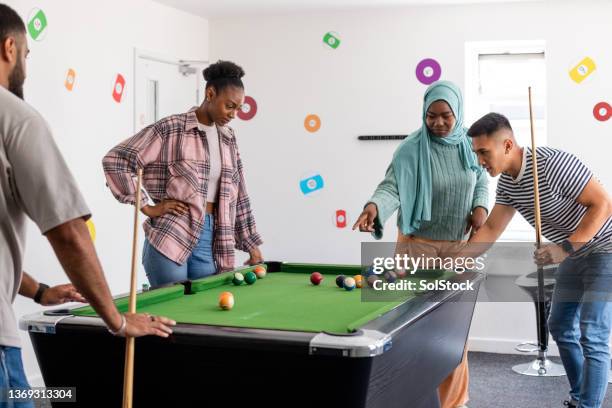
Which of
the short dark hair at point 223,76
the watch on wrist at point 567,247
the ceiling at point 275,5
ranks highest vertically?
the ceiling at point 275,5

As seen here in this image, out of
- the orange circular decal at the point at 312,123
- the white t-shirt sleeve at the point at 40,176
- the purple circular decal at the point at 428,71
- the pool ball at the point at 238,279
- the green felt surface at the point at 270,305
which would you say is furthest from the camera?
the orange circular decal at the point at 312,123

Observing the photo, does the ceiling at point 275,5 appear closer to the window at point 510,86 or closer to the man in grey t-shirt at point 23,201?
the window at point 510,86

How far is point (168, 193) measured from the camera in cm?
316

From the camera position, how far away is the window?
16.7 ft

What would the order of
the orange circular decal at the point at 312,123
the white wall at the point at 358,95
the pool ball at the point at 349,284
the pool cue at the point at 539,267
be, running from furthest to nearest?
the orange circular decal at the point at 312,123 < the white wall at the point at 358,95 < the pool cue at the point at 539,267 < the pool ball at the point at 349,284

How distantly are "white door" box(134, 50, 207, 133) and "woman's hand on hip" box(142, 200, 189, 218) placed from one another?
1674 mm

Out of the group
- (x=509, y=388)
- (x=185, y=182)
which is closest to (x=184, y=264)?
(x=185, y=182)

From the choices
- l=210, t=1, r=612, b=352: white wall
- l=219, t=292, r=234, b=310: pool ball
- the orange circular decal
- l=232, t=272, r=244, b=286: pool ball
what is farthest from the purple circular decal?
l=219, t=292, r=234, b=310: pool ball

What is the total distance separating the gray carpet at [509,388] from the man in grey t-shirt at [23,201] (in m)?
2.73

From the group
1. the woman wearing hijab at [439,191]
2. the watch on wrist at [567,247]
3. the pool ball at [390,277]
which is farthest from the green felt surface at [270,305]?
the watch on wrist at [567,247]

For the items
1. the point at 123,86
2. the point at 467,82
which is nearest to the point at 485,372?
the point at 467,82

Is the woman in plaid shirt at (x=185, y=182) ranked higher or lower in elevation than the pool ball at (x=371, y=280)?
higher

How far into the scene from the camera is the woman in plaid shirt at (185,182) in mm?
3092

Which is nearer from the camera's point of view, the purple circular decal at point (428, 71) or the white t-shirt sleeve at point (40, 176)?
the white t-shirt sleeve at point (40, 176)
